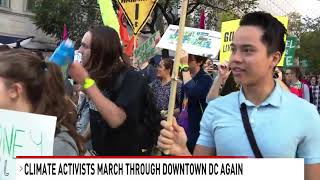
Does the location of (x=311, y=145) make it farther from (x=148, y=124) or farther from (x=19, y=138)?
(x=148, y=124)

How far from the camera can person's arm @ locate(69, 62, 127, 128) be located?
271 centimetres

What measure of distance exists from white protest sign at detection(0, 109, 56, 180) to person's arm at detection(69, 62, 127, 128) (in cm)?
71

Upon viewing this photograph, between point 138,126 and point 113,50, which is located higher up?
point 113,50

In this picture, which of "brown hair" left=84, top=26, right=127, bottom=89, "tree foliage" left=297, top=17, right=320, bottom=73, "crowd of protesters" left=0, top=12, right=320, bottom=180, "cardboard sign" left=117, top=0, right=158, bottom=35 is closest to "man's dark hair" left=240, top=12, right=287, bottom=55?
"crowd of protesters" left=0, top=12, right=320, bottom=180

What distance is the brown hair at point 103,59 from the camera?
9.98 feet

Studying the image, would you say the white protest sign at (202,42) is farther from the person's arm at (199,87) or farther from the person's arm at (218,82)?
the person's arm at (218,82)

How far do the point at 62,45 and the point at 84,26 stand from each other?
24054 millimetres

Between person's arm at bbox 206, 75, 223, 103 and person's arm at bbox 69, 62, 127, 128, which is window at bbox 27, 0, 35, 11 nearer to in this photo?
person's arm at bbox 206, 75, 223, 103

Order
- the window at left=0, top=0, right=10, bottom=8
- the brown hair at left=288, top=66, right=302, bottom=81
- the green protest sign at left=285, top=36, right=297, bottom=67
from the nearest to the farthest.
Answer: the green protest sign at left=285, top=36, right=297, bottom=67, the brown hair at left=288, top=66, right=302, bottom=81, the window at left=0, top=0, right=10, bottom=8

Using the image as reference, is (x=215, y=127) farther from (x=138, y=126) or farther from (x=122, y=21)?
(x=122, y=21)

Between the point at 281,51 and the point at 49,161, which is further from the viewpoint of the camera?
the point at 281,51

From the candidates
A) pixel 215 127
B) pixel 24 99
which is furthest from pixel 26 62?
pixel 215 127

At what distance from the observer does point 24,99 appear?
224cm

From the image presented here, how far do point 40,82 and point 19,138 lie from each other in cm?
36
